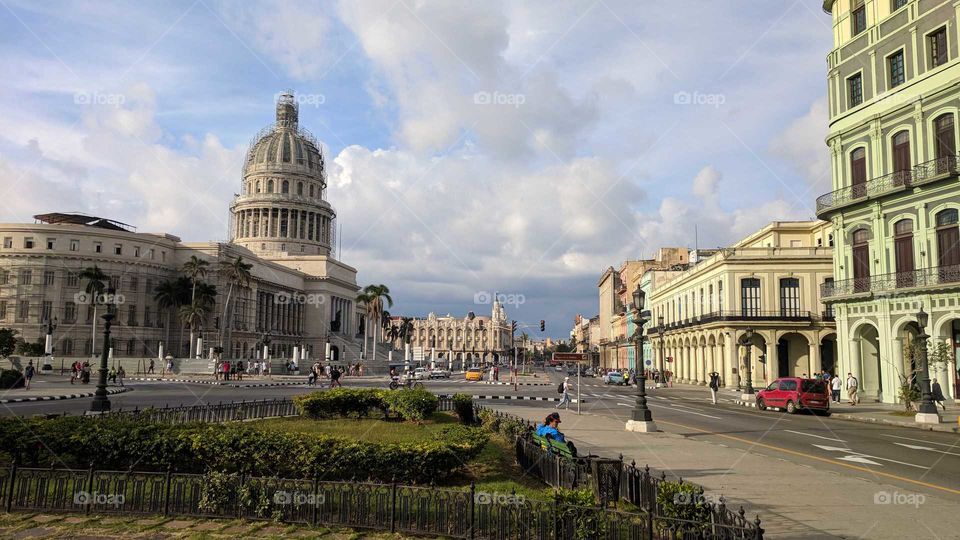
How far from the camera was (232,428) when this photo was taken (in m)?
11.6

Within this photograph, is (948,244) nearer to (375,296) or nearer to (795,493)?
(795,493)

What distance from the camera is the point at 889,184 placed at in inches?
1318

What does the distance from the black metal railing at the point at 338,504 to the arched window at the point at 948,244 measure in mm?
28261

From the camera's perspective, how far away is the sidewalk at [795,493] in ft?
30.2

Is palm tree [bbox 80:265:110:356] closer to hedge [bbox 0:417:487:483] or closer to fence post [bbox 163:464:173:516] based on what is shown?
hedge [bbox 0:417:487:483]

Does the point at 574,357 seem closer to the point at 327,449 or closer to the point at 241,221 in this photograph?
the point at 327,449

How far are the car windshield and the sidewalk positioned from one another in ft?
45.7

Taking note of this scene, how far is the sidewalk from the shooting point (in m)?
9.20

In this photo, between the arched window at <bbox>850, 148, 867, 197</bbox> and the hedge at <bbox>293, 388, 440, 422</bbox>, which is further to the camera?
the arched window at <bbox>850, 148, 867, 197</bbox>

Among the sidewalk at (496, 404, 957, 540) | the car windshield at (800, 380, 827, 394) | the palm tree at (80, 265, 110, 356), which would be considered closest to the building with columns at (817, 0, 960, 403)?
the car windshield at (800, 380, 827, 394)

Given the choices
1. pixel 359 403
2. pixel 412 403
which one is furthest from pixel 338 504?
pixel 359 403

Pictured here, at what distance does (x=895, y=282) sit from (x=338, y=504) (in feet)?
109

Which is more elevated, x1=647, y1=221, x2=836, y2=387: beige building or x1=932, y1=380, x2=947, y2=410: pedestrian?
x1=647, y1=221, x2=836, y2=387: beige building

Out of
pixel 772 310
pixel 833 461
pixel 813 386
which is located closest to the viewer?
pixel 833 461
